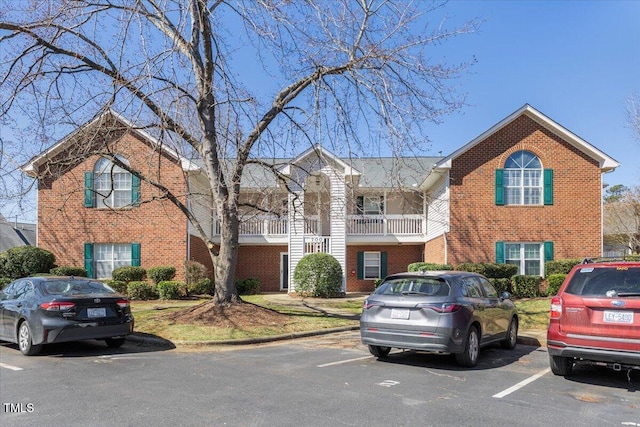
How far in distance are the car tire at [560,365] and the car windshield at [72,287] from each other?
317 inches

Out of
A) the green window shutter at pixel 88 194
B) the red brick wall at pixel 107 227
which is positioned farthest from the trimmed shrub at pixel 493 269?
the green window shutter at pixel 88 194

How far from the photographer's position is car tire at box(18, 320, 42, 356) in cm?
938

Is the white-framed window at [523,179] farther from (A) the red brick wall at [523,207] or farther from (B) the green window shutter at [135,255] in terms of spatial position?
(B) the green window shutter at [135,255]

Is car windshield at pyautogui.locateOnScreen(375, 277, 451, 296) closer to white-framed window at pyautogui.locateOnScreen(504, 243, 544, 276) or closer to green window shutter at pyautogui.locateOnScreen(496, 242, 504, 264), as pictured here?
green window shutter at pyautogui.locateOnScreen(496, 242, 504, 264)

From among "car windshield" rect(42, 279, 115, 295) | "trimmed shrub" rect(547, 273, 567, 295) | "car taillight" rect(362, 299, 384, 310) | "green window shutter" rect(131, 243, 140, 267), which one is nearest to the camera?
"car taillight" rect(362, 299, 384, 310)

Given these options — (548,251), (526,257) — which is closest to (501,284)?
(526,257)

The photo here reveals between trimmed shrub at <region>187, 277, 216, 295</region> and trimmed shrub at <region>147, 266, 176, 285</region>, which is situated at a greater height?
trimmed shrub at <region>147, 266, 176, 285</region>

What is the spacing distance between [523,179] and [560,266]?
385 centimetres

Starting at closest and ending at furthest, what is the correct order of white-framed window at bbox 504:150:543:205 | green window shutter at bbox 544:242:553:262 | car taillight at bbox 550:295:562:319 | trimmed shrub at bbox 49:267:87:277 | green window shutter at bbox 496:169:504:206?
car taillight at bbox 550:295:562:319
trimmed shrub at bbox 49:267:87:277
green window shutter at bbox 544:242:553:262
green window shutter at bbox 496:169:504:206
white-framed window at bbox 504:150:543:205

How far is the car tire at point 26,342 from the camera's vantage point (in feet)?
30.8

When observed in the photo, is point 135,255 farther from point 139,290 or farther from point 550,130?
point 550,130

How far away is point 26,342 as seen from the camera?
374 inches

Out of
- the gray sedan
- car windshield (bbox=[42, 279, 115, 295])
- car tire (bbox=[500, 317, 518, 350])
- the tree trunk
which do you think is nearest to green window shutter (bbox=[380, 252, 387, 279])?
the tree trunk

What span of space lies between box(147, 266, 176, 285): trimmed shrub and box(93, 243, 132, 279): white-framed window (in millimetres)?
1706
